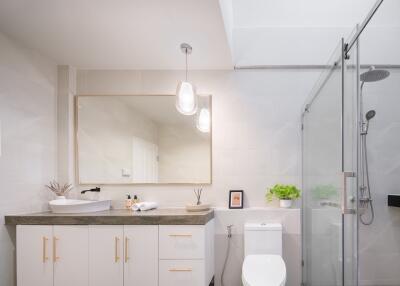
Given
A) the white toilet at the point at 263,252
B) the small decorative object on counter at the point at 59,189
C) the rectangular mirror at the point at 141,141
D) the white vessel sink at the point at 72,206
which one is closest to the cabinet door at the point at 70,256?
the white vessel sink at the point at 72,206

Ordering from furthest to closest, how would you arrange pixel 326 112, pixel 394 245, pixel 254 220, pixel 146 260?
1. pixel 254 220
2. pixel 146 260
3. pixel 326 112
4. pixel 394 245

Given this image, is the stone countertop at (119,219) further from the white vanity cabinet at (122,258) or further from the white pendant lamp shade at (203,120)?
the white pendant lamp shade at (203,120)

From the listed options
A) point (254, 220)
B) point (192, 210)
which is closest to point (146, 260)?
point (192, 210)

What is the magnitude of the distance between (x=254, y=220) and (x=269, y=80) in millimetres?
1298

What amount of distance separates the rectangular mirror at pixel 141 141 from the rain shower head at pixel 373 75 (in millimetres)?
1952

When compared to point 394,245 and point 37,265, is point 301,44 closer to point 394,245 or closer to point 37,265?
point 394,245

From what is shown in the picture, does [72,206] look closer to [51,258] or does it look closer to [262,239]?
[51,258]

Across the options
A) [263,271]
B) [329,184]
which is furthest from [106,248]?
[329,184]

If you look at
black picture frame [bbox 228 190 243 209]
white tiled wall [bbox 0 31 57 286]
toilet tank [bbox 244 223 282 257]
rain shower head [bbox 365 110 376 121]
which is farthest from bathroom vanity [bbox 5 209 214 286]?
rain shower head [bbox 365 110 376 121]

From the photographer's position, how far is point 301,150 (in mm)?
3314

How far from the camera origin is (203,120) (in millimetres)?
3414

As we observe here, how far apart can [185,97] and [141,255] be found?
4.23ft

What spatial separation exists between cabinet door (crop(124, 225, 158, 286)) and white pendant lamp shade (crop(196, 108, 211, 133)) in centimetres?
108

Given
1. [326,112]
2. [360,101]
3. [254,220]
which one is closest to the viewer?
[360,101]
